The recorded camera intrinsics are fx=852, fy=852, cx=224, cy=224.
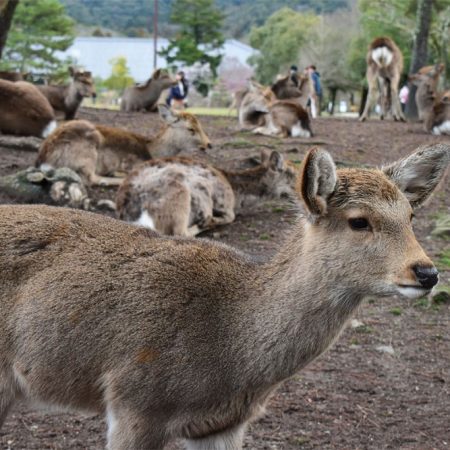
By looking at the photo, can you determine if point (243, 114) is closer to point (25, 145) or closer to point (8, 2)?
point (25, 145)

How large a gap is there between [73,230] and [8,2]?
8.07 meters


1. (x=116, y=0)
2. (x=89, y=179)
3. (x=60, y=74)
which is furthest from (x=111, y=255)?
(x=116, y=0)

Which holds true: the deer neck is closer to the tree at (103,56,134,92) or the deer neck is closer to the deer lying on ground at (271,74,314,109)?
the deer lying on ground at (271,74,314,109)

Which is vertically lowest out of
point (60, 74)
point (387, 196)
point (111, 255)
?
point (60, 74)

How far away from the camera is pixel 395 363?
6.39 metres

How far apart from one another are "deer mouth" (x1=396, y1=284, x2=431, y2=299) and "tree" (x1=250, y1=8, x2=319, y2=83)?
60801 millimetres

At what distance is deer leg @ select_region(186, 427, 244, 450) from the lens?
3893mm

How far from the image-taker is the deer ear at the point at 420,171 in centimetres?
414

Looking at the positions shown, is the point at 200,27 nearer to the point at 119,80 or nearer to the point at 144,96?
the point at 119,80

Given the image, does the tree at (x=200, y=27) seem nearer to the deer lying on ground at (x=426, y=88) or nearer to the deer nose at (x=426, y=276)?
the deer lying on ground at (x=426, y=88)

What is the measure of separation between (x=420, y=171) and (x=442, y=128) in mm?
15849

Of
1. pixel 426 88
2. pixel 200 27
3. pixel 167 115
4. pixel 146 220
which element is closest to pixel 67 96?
pixel 167 115

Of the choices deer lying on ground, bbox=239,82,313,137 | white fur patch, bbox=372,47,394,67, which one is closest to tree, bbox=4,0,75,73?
white fur patch, bbox=372,47,394,67

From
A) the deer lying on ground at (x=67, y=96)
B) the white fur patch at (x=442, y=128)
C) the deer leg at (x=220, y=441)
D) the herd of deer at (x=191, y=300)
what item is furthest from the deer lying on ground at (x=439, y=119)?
the deer leg at (x=220, y=441)
